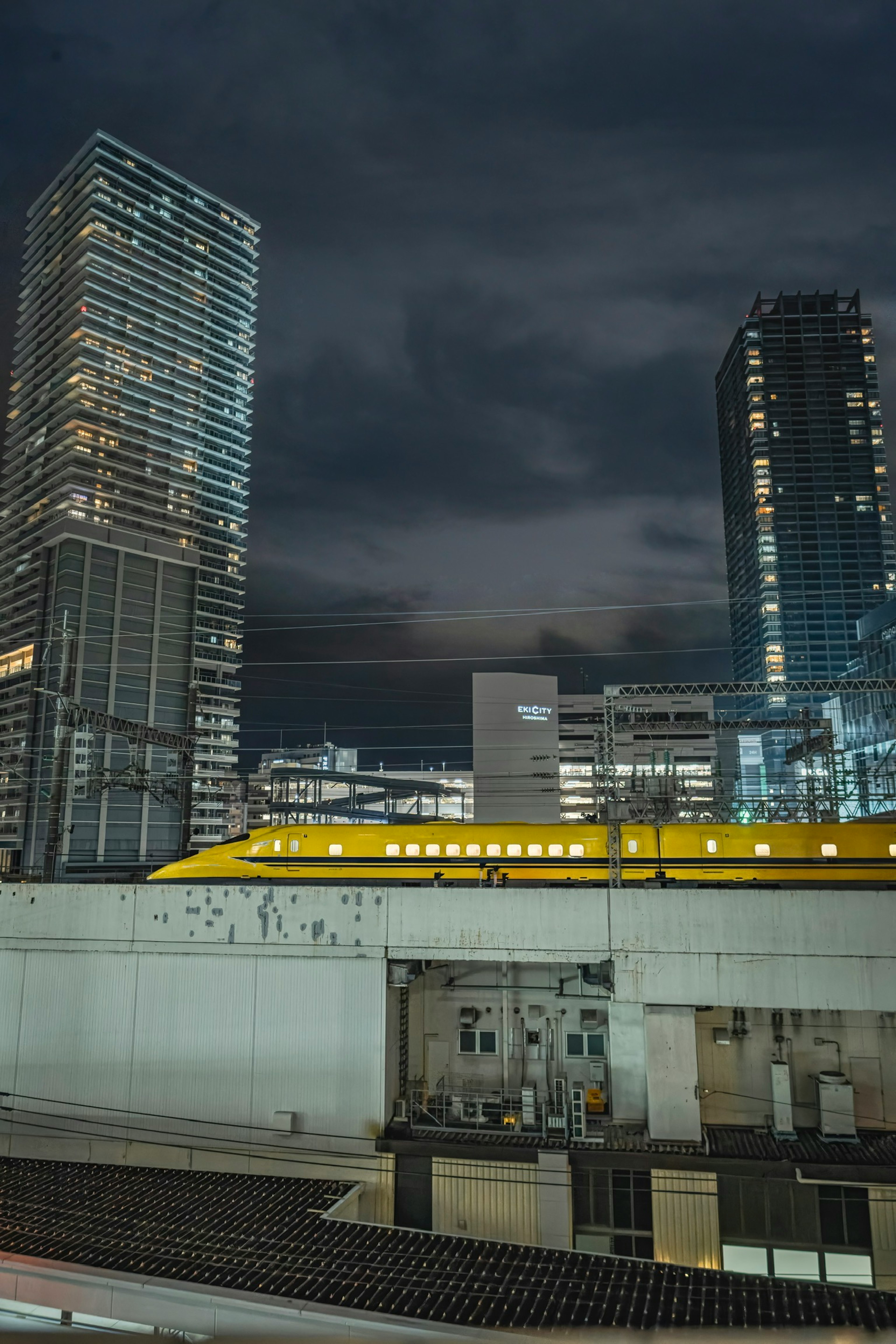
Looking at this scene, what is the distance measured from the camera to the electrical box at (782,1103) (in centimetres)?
1839

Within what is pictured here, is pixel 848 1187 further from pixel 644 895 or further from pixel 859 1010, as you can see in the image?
pixel 644 895

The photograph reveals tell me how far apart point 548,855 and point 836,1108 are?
991 cm

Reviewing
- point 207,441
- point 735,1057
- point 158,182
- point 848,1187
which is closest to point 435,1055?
point 735,1057

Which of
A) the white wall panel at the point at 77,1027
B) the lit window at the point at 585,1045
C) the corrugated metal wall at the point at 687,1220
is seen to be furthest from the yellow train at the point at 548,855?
the corrugated metal wall at the point at 687,1220

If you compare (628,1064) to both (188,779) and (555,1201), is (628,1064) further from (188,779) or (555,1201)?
(188,779)

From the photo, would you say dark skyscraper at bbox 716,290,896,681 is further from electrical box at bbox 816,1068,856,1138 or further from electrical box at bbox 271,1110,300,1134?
electrical box at bbox 271,1110,300,1134

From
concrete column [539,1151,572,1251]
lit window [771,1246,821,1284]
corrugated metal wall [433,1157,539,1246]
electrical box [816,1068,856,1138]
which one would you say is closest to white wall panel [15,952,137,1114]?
corrugated metal wall [433,1157,539,1246]

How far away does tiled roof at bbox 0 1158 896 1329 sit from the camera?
1181cm

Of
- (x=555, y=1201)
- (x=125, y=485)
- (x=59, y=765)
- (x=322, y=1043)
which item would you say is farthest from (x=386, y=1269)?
(x=125, y=485)

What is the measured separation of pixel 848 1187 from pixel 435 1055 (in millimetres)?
9865

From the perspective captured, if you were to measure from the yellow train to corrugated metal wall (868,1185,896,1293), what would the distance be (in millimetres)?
8838

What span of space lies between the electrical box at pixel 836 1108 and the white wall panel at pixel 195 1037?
13.1m

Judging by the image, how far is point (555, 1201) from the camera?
56.0 ft

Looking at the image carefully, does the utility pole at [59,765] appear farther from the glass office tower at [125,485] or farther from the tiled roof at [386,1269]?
the glass office tower at [125,485]
